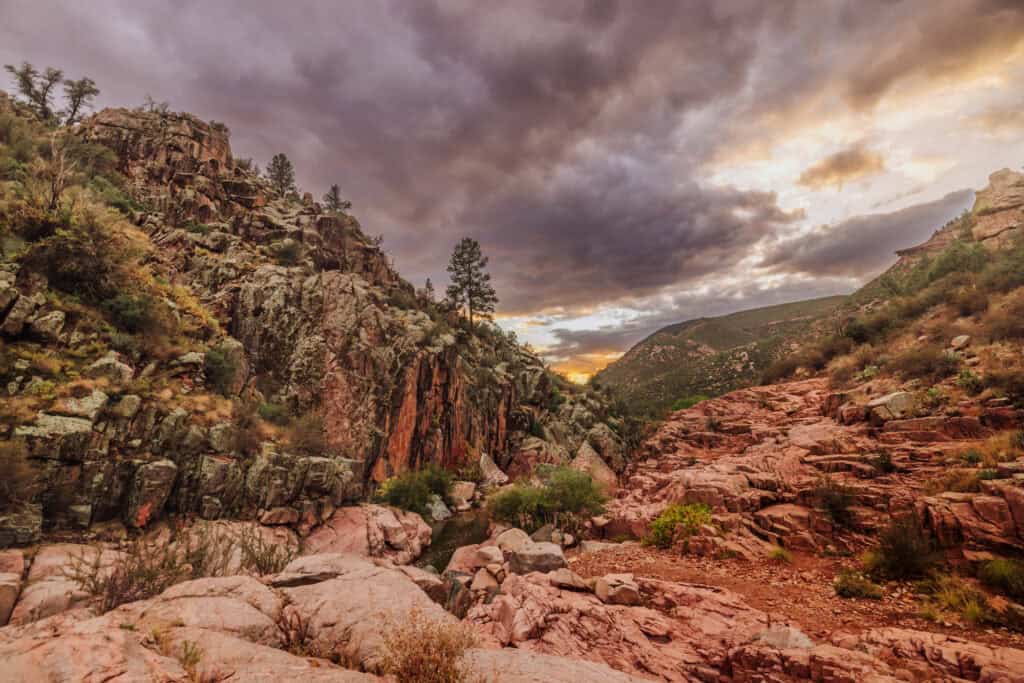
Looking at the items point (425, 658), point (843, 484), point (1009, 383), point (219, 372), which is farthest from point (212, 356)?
point (1009, 383)

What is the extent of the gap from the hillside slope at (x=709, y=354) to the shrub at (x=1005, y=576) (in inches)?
1484

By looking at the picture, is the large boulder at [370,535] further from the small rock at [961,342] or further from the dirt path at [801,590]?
the small rock at [961,342]

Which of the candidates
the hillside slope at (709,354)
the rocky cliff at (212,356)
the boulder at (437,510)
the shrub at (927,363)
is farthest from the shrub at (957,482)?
the hillside slope at (709,354)

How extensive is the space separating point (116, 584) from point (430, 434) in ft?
96.0

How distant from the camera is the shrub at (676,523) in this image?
42.4 ft

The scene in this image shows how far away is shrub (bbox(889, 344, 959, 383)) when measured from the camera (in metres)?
14.2

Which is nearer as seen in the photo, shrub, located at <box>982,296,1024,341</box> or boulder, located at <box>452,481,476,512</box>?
shrub, located at <box>982,296,1024,341</box>

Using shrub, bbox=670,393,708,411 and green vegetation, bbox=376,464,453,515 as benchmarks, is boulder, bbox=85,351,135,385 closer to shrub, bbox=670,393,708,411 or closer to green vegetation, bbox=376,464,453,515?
green vegetation, bbox=376,464,453,515

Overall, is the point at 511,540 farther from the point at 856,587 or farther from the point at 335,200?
the point at 335,200

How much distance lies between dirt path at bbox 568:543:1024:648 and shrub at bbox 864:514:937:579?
1.23 feet

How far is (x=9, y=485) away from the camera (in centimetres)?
1147

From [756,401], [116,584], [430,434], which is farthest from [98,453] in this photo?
[756,401]

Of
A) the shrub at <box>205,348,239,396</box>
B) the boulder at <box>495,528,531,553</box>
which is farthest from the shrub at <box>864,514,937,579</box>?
the shrub at <box>205,348,239,396</box>

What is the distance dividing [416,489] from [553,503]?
11686 millimetres
